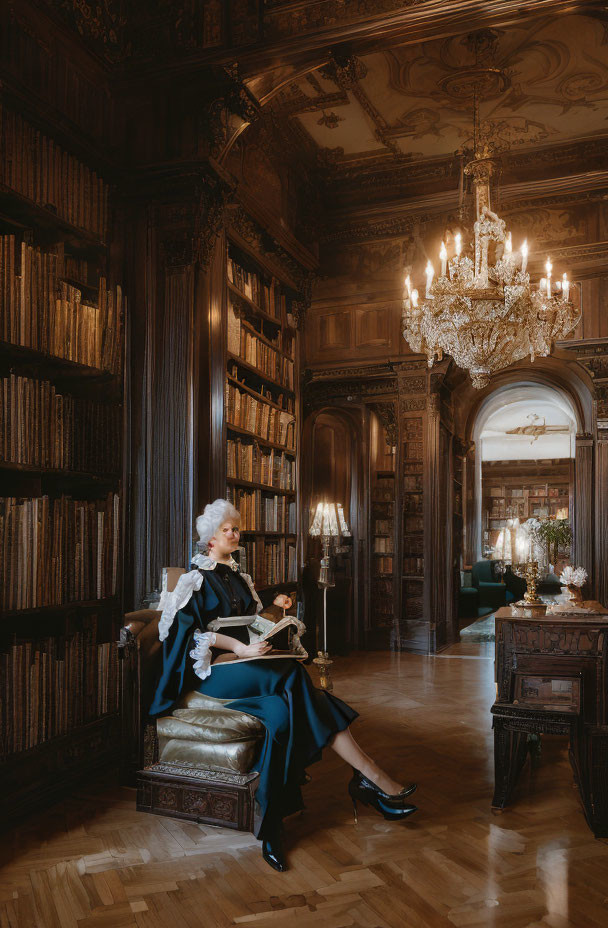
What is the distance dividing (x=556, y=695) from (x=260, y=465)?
3084 mm

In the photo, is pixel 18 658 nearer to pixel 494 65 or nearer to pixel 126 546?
pixel 126 546

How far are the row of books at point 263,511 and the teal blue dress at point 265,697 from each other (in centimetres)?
177

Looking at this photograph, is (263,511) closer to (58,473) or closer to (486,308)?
(486,308)

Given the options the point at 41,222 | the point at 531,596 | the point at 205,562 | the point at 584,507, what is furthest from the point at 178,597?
the point at 584,507

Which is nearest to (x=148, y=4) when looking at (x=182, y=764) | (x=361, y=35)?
(x=361, y=35)

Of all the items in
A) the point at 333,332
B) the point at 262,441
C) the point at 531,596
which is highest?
the point at 333,332

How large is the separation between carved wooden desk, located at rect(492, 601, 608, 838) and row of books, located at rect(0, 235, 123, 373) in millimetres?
2657

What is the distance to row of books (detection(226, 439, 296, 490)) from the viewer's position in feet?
18.1

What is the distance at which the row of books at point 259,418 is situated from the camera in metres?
5.52

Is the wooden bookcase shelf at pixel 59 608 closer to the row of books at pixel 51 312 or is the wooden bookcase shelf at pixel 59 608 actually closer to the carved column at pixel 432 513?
the row of books at pixel 51 312

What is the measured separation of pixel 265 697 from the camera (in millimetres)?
3316

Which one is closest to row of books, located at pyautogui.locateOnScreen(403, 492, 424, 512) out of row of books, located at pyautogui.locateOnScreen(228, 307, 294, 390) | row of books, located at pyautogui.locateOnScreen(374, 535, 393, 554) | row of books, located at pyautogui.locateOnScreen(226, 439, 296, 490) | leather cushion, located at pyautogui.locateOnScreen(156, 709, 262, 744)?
row of books, located at pyautogui.locateOnScreen(374, 535, 393, 554)

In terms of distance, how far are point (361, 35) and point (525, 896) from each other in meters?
4.45

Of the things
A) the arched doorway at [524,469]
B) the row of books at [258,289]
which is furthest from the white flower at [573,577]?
the arched doorway at [524,469]
